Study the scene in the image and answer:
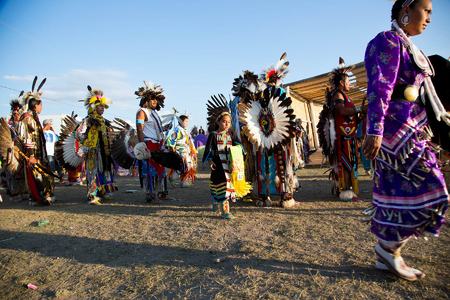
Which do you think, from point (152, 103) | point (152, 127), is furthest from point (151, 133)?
point (152, 103)

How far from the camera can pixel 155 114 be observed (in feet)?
21.6

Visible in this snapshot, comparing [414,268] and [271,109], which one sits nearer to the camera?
[414,268]

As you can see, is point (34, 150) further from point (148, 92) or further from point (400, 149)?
point (400, 149)

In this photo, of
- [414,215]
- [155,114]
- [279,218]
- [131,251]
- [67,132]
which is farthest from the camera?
[67,132]

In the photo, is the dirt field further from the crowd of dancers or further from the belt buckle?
the belt buckle

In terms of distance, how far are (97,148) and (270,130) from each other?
389 centimetres

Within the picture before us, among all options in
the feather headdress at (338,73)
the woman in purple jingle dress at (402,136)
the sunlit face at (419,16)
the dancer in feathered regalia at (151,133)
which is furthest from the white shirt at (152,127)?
the sunlit face at (419,16)

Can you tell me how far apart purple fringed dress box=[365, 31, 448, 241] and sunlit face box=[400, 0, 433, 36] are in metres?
0.16

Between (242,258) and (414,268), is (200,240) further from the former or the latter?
(414,268)

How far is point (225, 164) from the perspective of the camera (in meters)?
4.86

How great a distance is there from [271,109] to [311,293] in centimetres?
327

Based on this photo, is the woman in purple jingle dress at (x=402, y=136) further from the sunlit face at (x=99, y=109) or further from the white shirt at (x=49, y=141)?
the white shirt at (x=49, y=141)

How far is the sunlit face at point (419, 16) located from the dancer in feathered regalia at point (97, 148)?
5.97 m

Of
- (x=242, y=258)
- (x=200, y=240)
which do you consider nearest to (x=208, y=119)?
(x=200, y=240)
